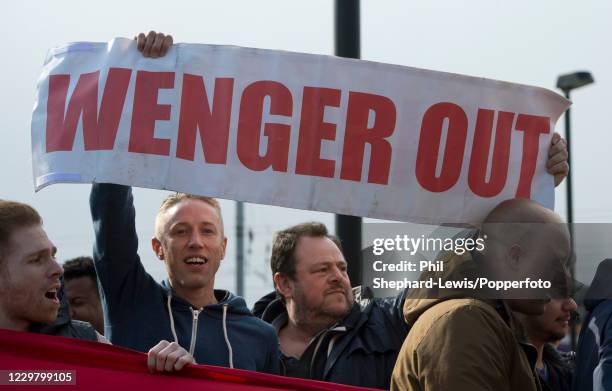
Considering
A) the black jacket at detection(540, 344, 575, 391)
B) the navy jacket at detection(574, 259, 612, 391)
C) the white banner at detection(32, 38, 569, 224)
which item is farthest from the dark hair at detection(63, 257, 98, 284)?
the navy jacket at detection(574, 259, 612, 391)

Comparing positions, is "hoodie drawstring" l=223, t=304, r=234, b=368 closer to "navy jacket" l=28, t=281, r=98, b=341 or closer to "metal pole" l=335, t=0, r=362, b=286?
"navy jacket" l=28, t=281, r=98, b=341

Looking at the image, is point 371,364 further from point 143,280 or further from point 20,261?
point 20,261

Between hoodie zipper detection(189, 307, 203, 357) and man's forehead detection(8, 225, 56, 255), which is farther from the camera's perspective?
hoodie zipper detection(189, 307, 203, 357)

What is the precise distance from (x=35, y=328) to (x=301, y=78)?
1415mm

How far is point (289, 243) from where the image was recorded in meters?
5.25

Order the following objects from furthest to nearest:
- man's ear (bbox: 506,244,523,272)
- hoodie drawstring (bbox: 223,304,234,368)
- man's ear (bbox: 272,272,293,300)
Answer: man's ear (bbox: 272,272,293,300) → hoodie drawstring (bbox: 223,304,234,368) → man's ear (bbox: 506,244,523,272)

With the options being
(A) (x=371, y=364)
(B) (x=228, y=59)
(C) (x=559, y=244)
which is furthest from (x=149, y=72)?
(C) (x=559, y=244)

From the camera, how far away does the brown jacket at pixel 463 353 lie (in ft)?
10.5

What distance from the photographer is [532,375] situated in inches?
133

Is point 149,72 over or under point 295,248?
over

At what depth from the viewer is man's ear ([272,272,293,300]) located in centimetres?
A: 517

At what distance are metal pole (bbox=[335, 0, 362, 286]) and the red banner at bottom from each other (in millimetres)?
1548

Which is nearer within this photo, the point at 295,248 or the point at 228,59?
the point at 228,59

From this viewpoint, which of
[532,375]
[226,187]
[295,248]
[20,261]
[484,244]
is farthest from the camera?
[295,248]
